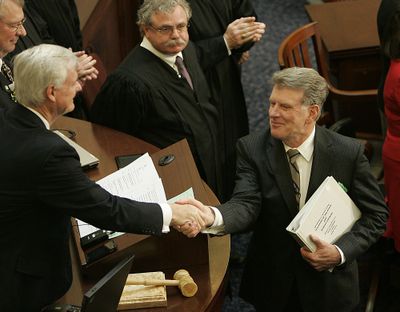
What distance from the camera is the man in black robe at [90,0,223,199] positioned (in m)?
3.28

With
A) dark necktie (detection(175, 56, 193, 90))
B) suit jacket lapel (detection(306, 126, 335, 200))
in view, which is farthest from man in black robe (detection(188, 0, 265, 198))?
suit jacket lapel (detection(306, 126, 335, 200))

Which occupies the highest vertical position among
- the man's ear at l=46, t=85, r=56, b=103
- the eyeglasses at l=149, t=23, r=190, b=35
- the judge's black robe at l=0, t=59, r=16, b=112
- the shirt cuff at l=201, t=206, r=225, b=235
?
the man's ear at l=46, t=85, r=56, b=103

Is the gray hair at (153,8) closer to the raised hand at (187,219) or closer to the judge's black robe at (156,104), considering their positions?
the judge's black robe at (156,104)

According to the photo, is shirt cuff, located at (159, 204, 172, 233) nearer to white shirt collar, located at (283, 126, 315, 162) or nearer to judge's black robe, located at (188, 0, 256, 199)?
white shirt collar, located at (283, 126, 315, 162)

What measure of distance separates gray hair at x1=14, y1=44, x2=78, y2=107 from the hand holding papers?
91 centimetres

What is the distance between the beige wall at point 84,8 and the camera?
15.9ft

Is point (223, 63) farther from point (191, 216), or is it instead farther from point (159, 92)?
point (191, 216)

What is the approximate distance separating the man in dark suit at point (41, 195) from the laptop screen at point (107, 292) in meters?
0.23

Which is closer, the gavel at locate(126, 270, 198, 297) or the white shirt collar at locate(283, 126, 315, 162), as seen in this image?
the gavel at locate(126, 270, 198, 297)

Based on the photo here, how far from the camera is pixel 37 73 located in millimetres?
2182

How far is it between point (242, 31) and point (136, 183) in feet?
4.46

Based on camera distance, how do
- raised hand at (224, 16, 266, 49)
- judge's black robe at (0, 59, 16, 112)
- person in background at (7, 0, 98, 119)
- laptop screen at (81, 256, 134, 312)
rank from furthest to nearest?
raised hand at (224, 16, 266, 49)
person in background at (7, 0, 98, 119)
judge's black robe at (0, 59, 16, 112)
laptop screen at (81, 256, 134, 312)

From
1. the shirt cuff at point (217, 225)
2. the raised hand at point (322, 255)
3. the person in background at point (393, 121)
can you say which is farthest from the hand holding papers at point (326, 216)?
the person in background at point (393, 121)

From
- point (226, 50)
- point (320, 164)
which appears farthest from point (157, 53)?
point (320, 164)
